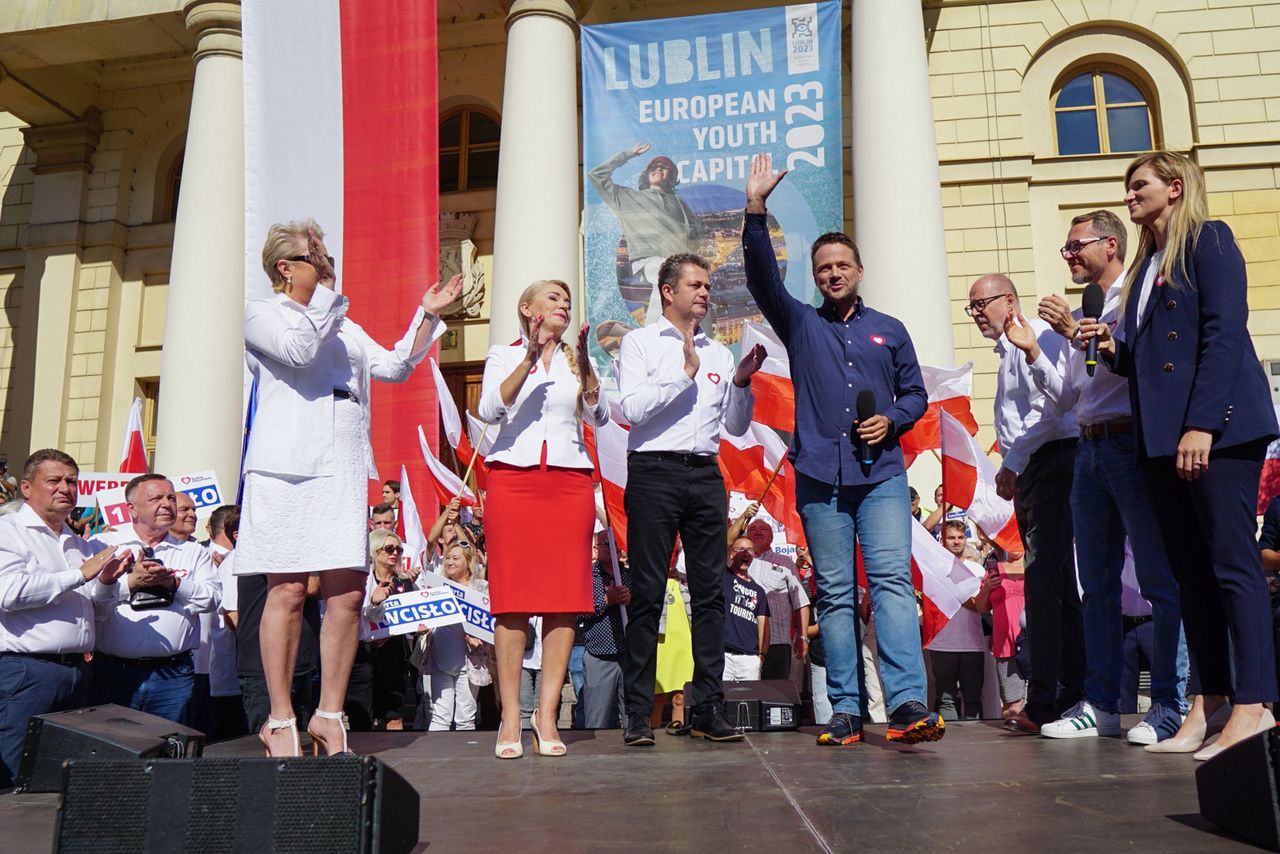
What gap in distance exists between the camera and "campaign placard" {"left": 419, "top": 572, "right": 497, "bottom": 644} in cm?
751

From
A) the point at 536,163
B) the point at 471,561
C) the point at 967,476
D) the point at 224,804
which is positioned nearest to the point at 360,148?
the point at 536,163

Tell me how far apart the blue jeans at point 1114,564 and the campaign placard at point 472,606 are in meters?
4.03

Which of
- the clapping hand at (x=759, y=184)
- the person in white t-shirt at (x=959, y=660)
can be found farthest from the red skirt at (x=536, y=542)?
the person in white t-shirt at (x=959, y=660)

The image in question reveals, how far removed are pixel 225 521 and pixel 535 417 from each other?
3721 millimetres

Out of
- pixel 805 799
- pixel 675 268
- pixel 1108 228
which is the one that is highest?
pixel 1108 228

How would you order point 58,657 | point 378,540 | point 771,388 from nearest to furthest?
1. point 58,657
2. point 378,540
3. point 771,388

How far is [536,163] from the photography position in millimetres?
13805

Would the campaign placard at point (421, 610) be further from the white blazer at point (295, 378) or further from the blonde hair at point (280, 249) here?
the blonde hair at point (280, 249)

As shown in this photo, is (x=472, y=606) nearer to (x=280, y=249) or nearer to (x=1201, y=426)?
(x=280, y=249)

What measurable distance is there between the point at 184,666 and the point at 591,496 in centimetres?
328

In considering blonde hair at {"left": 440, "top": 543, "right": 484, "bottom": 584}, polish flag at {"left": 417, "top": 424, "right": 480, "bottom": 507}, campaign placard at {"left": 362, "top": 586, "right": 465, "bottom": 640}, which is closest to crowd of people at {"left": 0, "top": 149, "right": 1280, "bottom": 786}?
campaign placard at {"left": 362, "top": 586, "right": 465, "bottom": 640}

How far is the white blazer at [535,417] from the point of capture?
15.8 feet

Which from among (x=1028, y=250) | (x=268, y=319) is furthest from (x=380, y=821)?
(x=1028, y=250)

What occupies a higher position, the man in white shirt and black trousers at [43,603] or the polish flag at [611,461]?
the polish flag at [611,461]
